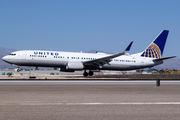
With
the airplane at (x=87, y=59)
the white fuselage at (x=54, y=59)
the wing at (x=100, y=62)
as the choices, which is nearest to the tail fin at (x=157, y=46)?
the airplane at (x=87, y=59)

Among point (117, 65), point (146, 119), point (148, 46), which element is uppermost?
point (148, 46)

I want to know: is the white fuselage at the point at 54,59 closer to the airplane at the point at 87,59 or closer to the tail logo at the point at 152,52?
the airplane at the point at 87,59

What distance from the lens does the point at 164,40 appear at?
51.0 metres

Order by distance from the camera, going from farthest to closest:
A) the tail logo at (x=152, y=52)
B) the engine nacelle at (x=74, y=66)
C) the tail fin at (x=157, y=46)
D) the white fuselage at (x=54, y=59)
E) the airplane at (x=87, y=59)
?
the tail fin at (x=157, y=46) < the tail logo at (x=152, y=52) < the engine nacelle at (x=74, y=66) < the airplane at (x=87, y=59) < the white fuselage at (x=54, y=59)

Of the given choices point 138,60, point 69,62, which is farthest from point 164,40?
point 69,62

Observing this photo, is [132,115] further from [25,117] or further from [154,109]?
[25,117]

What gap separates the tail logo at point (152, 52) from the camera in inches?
1972

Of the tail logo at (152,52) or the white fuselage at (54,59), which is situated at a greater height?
the tail logo at (152,52)

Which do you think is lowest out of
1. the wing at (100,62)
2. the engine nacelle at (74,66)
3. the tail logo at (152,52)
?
the engine nacelle at (74,66)

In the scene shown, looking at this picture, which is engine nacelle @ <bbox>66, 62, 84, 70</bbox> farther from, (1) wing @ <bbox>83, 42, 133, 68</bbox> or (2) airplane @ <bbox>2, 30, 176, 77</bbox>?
(1) wing @ <bbox>83, 42, 133, 68</bbox>

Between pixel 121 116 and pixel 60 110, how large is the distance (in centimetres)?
275

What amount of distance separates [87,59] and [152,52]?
15.6m

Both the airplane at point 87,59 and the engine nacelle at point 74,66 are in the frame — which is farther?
the engine nacelle at point 74,66

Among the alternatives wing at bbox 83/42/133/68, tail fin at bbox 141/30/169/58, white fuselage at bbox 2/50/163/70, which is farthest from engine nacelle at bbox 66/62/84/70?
tail fin at bbox 141/30/169/58
